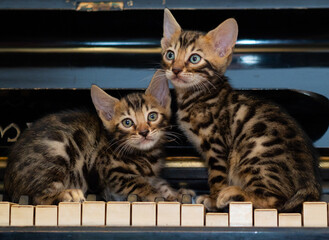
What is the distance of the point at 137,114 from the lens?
7.36 feet

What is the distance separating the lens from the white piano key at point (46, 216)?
156cm

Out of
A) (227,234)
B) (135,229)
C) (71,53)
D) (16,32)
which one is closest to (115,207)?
(135,229)

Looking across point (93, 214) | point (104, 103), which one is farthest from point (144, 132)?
point (93, 214)

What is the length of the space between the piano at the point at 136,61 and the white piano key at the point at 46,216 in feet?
2.18

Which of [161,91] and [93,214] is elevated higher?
[161,91]

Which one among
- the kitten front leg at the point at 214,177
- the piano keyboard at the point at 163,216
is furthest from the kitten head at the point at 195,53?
the piano keyboard at the point at 163,216

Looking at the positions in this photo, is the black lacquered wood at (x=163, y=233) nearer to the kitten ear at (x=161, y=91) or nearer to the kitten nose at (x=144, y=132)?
the kitten nose at (x=144, y=132)

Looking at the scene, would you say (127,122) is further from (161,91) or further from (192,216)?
(192,216)

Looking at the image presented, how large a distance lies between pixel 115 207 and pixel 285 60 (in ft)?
3.52

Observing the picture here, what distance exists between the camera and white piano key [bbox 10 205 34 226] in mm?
1569

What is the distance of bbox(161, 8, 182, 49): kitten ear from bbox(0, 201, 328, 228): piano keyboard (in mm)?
906

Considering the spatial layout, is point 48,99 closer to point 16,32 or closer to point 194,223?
point 16,32

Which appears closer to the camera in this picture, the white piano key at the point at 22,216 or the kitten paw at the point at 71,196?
the white piano key at the point at 22,216

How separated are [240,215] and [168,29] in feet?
3.22
